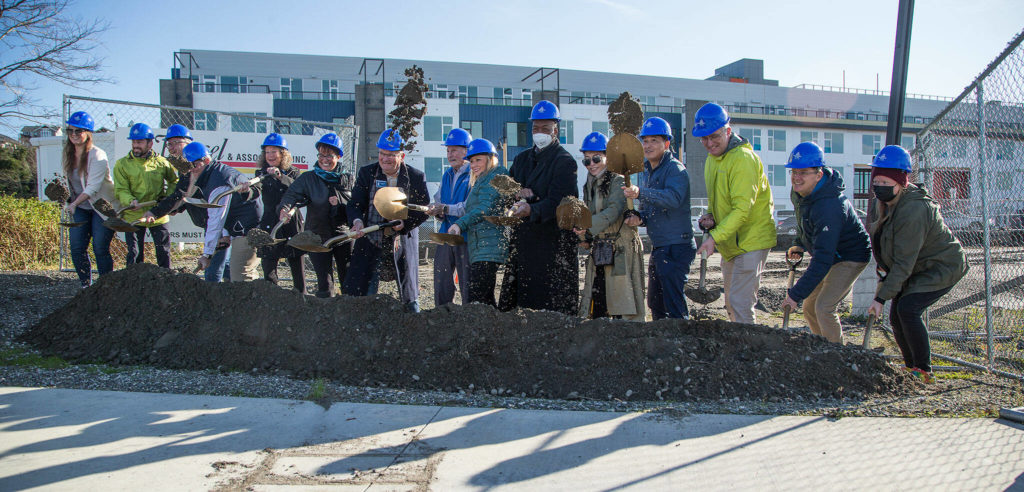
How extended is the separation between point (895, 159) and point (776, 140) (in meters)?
43.6

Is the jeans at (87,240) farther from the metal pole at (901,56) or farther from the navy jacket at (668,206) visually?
the metal pole at (901,56)

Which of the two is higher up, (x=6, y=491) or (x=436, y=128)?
(x=436, y=128)

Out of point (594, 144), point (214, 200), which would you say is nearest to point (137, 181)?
point (214, 200)

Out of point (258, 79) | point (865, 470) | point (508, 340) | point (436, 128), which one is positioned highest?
point (258, 79)

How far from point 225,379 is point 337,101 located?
35.3 m

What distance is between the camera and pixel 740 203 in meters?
4.55

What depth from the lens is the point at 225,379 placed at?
407 centimetres

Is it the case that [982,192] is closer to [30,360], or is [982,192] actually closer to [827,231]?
[827,231]

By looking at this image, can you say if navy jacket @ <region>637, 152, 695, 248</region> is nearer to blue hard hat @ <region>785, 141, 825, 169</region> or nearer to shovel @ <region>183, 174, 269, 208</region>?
blue hard hat @ <region>785, 141, 825, 169</region>

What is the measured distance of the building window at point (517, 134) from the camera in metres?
38.7

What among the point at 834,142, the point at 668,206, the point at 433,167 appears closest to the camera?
the point at 668,206

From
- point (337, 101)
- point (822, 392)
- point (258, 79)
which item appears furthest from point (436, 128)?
point (822, 392)

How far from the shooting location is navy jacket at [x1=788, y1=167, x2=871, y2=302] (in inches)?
168

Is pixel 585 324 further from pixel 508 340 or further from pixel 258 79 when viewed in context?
pixel 258 79
